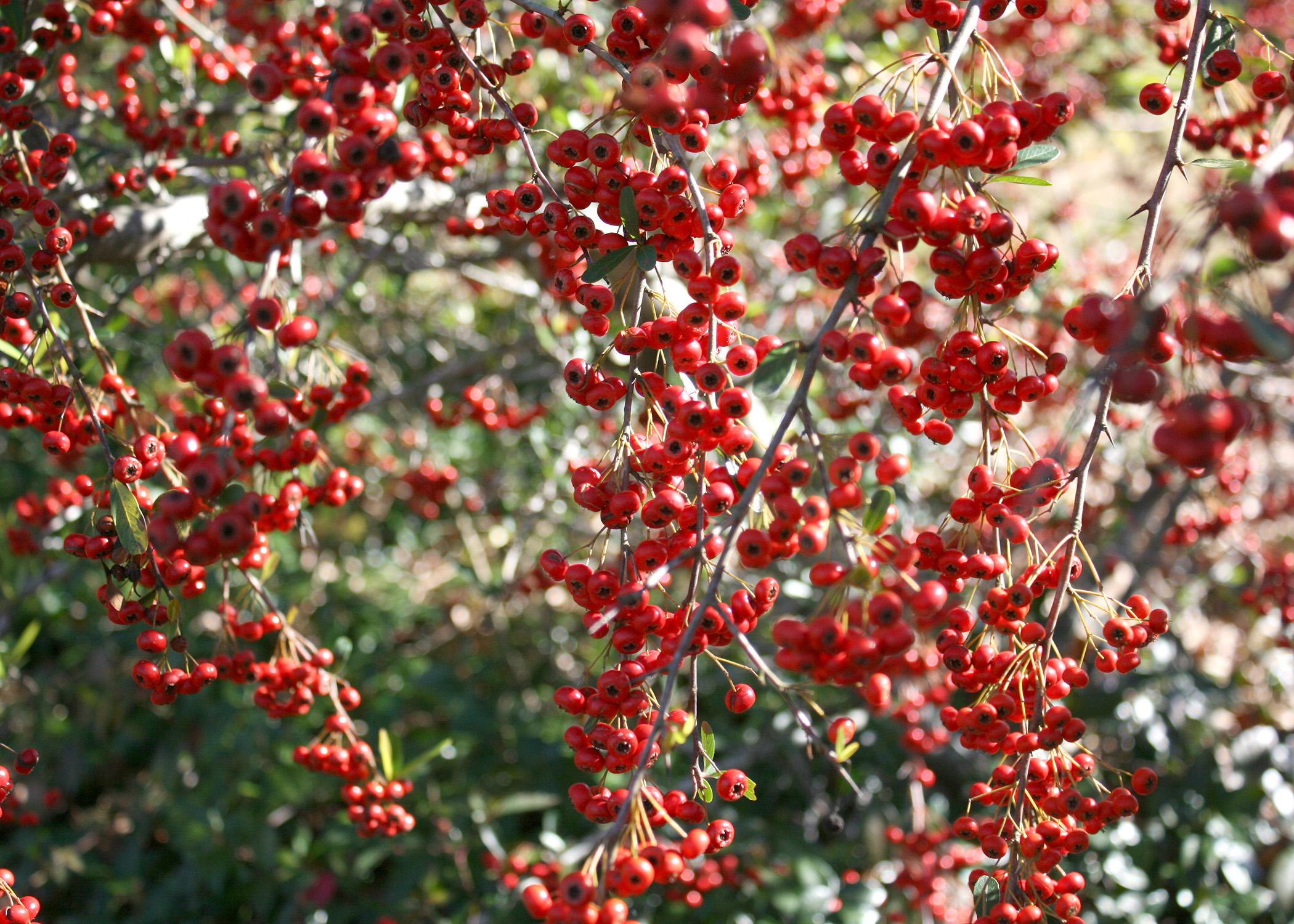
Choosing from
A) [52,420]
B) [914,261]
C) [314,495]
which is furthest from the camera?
[914,261]

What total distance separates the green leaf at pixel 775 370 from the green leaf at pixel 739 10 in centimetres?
68

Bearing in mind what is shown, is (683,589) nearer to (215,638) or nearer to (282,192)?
(215,638)

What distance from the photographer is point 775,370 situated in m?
1.31

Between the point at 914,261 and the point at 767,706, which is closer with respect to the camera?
the point at 767,706

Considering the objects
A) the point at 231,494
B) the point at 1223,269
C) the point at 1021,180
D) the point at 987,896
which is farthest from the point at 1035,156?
the point at 231,494

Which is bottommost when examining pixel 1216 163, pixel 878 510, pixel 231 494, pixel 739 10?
pixel 231 494

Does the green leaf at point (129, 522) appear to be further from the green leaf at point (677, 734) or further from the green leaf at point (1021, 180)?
the green leaf at point (1021, 180)

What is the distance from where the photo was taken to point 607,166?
1.54m

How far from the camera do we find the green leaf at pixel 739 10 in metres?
1.56

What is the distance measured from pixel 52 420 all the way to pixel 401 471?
2685mm

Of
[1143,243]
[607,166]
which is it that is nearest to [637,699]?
[607,166]

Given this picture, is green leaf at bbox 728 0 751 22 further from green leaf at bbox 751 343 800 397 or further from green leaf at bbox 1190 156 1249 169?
green leaf at bbox 1190 156 1249 169

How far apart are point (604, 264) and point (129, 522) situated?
3.31ft

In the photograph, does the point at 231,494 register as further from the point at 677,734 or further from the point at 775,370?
the point at 775,370
